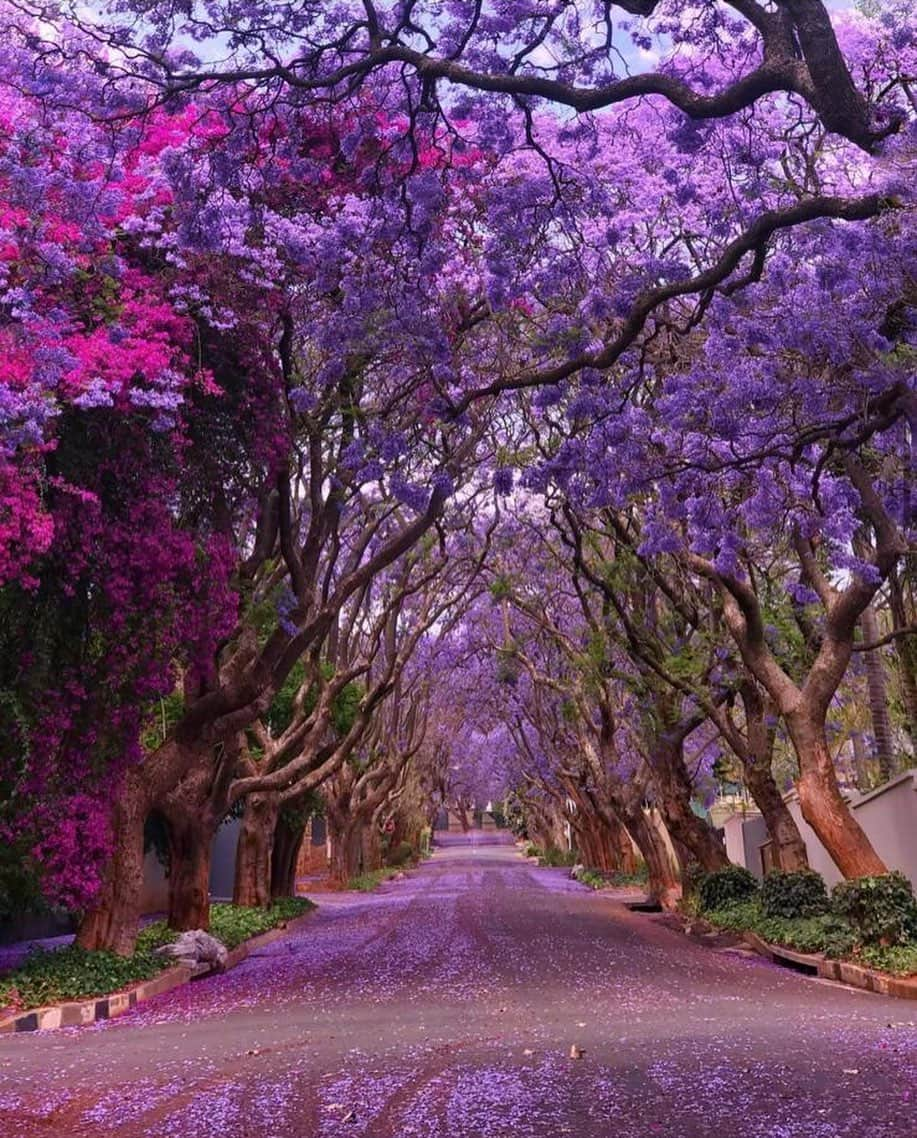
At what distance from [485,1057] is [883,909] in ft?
19.4

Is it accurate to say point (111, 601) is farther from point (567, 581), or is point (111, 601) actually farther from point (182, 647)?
point (567, 581)

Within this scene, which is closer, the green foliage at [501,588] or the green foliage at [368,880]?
the green foliage at [501,588]

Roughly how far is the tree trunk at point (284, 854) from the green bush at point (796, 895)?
11.0 metres

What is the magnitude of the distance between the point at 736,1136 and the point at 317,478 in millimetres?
8456

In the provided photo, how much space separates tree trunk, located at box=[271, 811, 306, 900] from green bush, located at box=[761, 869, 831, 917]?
11.0 m

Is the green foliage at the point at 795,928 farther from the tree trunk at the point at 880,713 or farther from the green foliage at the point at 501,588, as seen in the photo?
the green foliage at the point at 501,588

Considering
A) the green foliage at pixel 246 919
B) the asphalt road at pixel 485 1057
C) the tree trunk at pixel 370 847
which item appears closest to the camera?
the asphalt road at pixel 485 1057

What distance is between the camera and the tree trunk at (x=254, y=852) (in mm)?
19547

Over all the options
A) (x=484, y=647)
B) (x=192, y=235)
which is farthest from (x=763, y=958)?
(x=484, y=647)

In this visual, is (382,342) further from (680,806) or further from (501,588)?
(680,806)

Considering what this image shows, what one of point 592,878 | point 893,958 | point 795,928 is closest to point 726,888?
point 795,928

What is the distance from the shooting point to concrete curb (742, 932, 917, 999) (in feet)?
32.2

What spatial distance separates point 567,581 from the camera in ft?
78.8

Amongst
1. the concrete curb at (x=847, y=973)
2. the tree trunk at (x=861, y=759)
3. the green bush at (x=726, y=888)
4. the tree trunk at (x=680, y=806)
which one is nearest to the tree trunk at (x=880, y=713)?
the green bush at (x=726, y=888)
